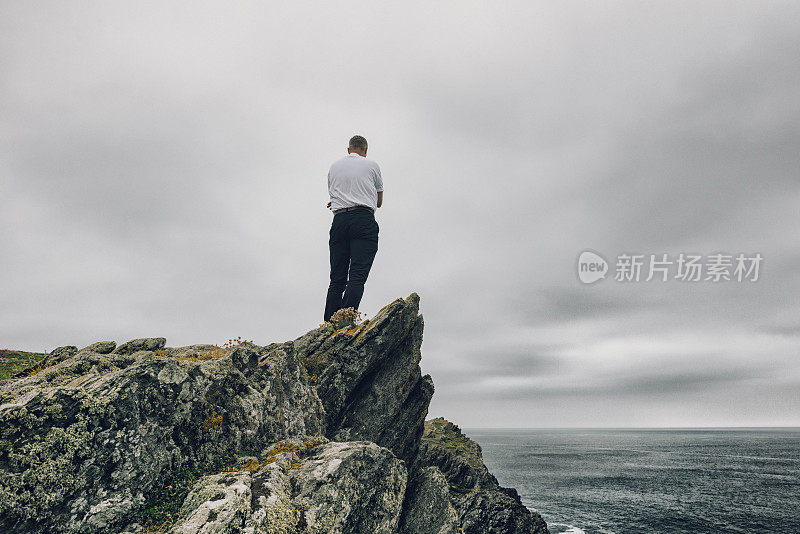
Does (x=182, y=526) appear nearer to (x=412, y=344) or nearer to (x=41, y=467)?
(x=41, y=467)

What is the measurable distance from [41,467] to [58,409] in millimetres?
938

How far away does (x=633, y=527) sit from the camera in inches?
2004

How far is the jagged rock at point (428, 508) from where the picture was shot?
40.1 ft

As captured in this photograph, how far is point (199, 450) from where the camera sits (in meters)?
8.69

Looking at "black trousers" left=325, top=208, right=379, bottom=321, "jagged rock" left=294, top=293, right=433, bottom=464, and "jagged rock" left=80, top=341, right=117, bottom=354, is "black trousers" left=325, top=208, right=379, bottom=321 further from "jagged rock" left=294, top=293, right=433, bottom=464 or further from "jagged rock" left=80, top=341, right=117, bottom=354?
"jagged rock" left=80, top=341, right=117, bottom=354

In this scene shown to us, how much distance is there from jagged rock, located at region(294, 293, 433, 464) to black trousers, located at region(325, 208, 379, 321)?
4.92 ft

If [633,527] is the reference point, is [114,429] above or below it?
above

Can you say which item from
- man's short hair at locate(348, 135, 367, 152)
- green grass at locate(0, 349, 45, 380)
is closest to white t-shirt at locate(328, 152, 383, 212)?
man's short hair at locate(348, 135, 367, 152)

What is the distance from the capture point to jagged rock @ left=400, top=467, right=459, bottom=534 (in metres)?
12.2

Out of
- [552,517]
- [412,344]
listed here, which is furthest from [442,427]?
[412,344]

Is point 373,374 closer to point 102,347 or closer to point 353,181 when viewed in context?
point 353,181

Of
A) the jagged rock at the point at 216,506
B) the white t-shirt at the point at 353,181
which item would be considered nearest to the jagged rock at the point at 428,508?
the jagged rock at the point at 216,506

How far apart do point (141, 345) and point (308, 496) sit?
8230 mm

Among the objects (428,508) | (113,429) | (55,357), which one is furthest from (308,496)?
(55,357)
